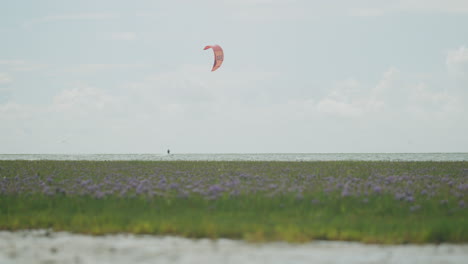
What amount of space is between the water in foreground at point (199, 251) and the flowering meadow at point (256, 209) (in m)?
0.57

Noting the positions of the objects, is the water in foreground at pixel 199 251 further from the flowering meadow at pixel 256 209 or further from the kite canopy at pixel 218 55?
the kite canopy at pixel 218 55

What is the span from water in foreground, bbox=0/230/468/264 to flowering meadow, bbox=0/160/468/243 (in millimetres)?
569

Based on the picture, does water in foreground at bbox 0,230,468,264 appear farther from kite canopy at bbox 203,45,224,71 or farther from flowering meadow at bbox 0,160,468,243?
kite canopy at bbox 203,45,224,71

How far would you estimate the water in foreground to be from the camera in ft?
33.9

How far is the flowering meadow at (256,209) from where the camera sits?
12852mm

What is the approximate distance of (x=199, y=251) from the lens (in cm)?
1115

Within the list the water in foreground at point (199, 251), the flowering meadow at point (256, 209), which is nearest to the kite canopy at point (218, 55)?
the flowering meadow at point (256, 209)

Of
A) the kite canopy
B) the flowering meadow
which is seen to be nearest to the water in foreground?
the flowering meadow

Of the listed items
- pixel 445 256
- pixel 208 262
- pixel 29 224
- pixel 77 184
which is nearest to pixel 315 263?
pixel 208 262

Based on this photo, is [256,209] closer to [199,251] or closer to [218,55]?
[199,251]

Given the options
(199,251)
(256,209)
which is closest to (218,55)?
(256,209)

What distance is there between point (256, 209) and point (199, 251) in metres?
5.22

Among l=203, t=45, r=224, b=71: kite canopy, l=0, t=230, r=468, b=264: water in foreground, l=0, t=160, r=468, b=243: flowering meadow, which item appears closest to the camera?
l=0, t=230, r=468, b=264: water in foreground

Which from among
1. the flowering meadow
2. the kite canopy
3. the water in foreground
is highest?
the kite canopy
